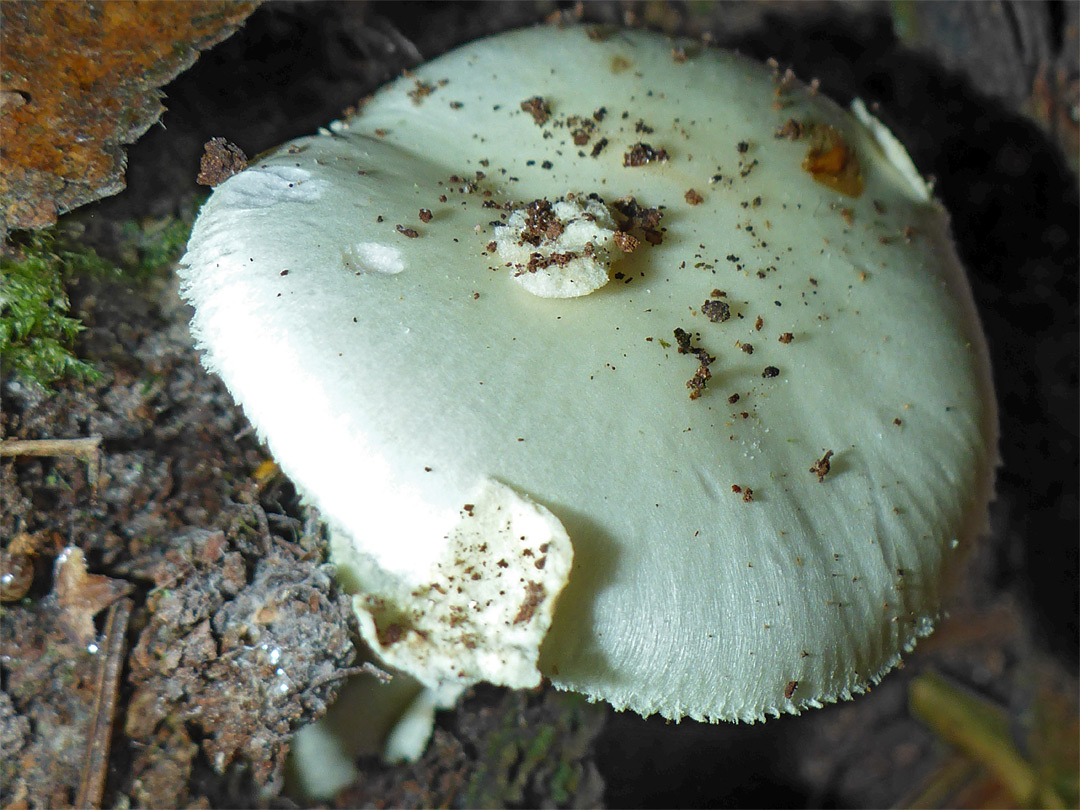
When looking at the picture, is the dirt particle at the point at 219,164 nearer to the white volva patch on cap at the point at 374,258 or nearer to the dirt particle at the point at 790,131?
the white volva patch on cap at the point at 374,258

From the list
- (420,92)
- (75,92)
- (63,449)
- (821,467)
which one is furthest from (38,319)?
(821,467)

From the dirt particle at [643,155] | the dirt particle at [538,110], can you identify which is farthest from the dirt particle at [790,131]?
the dirt particle at [538,110]

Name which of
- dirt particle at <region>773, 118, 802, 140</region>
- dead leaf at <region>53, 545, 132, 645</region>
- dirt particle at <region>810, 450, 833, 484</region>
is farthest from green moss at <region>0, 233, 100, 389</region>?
dirt particle at <region>773, 118, 802, 140</region>

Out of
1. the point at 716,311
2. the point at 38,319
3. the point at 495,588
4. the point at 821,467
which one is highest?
the point at 716,311

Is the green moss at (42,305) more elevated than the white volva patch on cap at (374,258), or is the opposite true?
the white volva patch on cap at (374,258)

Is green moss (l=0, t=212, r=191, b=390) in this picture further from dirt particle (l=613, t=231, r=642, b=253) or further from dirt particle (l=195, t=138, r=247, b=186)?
dirt particle (l=613, t=231, r=642, b=253)

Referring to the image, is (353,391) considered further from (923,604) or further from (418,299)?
(923,604)

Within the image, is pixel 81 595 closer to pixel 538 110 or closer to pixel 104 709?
pixel 104 709
